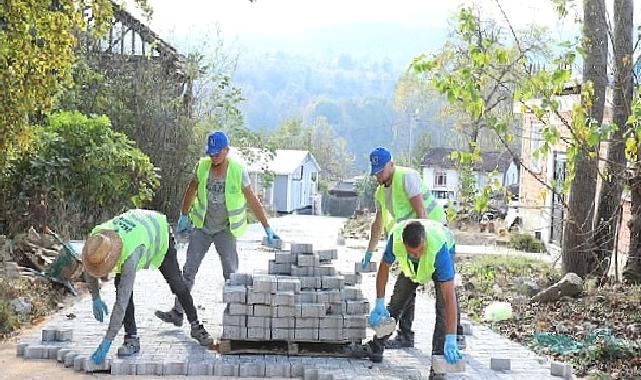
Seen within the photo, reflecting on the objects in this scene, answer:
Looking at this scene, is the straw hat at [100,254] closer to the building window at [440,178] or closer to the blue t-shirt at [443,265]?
the blue t-shirt at [443,265]

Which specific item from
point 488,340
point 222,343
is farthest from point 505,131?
point 222,343

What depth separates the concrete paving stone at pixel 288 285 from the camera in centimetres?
739

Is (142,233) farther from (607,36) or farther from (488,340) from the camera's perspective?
(607,36)

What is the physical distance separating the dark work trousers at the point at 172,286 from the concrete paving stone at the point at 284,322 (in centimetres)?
85

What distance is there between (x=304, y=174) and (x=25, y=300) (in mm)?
39663

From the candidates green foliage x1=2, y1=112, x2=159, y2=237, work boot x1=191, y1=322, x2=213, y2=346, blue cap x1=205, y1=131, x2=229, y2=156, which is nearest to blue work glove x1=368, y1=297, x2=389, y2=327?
work boot x1=191, y1=322, x2=213, y2=346

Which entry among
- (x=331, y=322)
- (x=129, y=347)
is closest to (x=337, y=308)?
(x=331, y=322)

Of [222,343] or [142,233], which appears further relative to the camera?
[222,343]

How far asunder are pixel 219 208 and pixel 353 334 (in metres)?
1.70

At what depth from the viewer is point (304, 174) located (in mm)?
48938

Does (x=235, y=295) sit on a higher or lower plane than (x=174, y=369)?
higher

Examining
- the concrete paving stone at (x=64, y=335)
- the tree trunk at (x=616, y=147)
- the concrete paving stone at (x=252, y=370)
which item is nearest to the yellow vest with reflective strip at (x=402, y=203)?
the concrete paving stone at (x=252, y=370)

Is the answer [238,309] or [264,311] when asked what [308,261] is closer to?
[264,311]

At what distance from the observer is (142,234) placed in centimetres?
698
